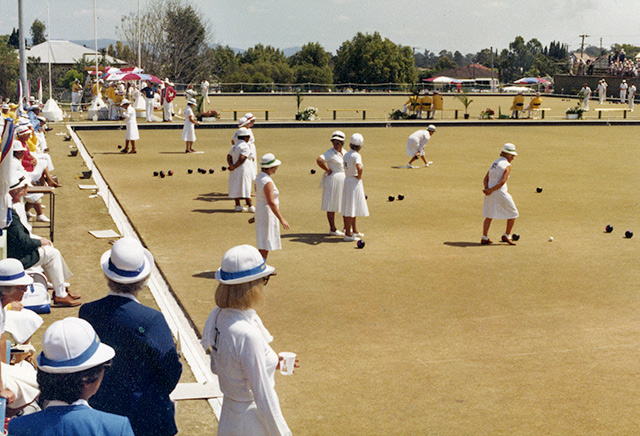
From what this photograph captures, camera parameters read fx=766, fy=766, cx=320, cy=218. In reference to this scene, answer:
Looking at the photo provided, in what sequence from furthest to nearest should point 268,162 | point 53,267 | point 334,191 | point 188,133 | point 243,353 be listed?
point 188,133 < point 334,191 < point 268,162 < point 53,267 < point 243,353

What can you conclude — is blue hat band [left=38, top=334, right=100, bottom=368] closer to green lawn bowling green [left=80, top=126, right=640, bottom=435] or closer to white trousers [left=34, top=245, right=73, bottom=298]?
green lawn bowling green [left=80, top=126, right=640, bottom=435]

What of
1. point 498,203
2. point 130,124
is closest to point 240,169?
point 498,203

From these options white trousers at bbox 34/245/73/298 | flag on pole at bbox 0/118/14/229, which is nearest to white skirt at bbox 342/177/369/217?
white trousers at bbox 34/245/73/298

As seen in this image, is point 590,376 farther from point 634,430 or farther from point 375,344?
point 375,344

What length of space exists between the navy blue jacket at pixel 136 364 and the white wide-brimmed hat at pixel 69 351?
0.73 m

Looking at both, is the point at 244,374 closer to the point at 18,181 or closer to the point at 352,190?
the point at 18,181

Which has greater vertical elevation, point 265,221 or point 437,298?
point 265,221

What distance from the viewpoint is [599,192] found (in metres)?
16.4

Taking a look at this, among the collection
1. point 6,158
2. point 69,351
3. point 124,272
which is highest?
point 6,158

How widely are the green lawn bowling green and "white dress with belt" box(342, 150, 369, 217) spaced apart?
589 mm

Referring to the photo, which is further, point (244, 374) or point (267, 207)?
point (267, 207)

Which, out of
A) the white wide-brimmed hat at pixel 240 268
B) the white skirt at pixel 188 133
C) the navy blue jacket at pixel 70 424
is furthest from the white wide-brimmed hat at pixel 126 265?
the white skirt at pixel 188 133

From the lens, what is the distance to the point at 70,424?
2.99 m

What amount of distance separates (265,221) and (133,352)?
5.42 metres
